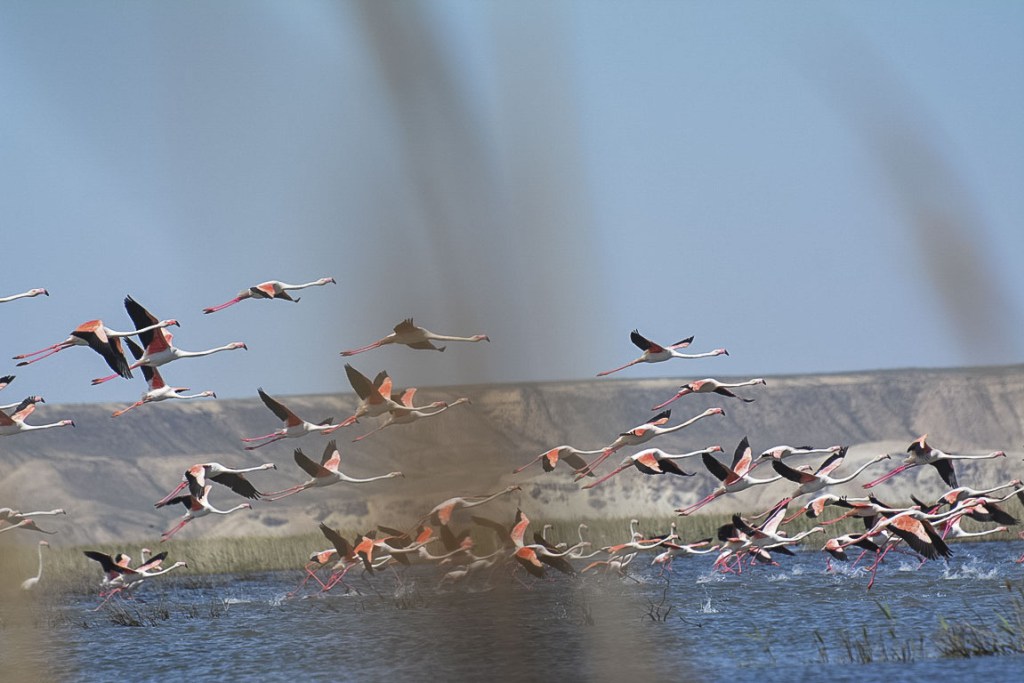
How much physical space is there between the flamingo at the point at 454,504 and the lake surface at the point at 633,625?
0.83 m

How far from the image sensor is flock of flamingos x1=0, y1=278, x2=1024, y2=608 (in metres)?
2.22

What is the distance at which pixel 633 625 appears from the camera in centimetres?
301

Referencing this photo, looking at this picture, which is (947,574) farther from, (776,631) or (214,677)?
(214,677)

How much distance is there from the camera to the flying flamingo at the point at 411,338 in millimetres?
1984

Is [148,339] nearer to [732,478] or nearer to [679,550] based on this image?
[732,478]

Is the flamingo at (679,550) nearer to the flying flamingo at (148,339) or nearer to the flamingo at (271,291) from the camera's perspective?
the flying flamingo at (148,339)

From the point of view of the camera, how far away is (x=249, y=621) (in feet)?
69.4

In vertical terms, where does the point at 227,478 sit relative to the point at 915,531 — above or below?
above

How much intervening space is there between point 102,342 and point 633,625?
8.06 feet

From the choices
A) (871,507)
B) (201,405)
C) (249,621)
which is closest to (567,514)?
(871,507)

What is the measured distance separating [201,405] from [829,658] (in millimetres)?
72363

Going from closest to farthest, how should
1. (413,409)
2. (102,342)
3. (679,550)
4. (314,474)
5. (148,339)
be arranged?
(413,409) < (102,342) < (148,339) < (314,474) < (679,550)

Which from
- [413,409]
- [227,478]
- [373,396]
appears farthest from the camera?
[227,478]

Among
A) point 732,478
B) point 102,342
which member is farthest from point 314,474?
point 732,478
